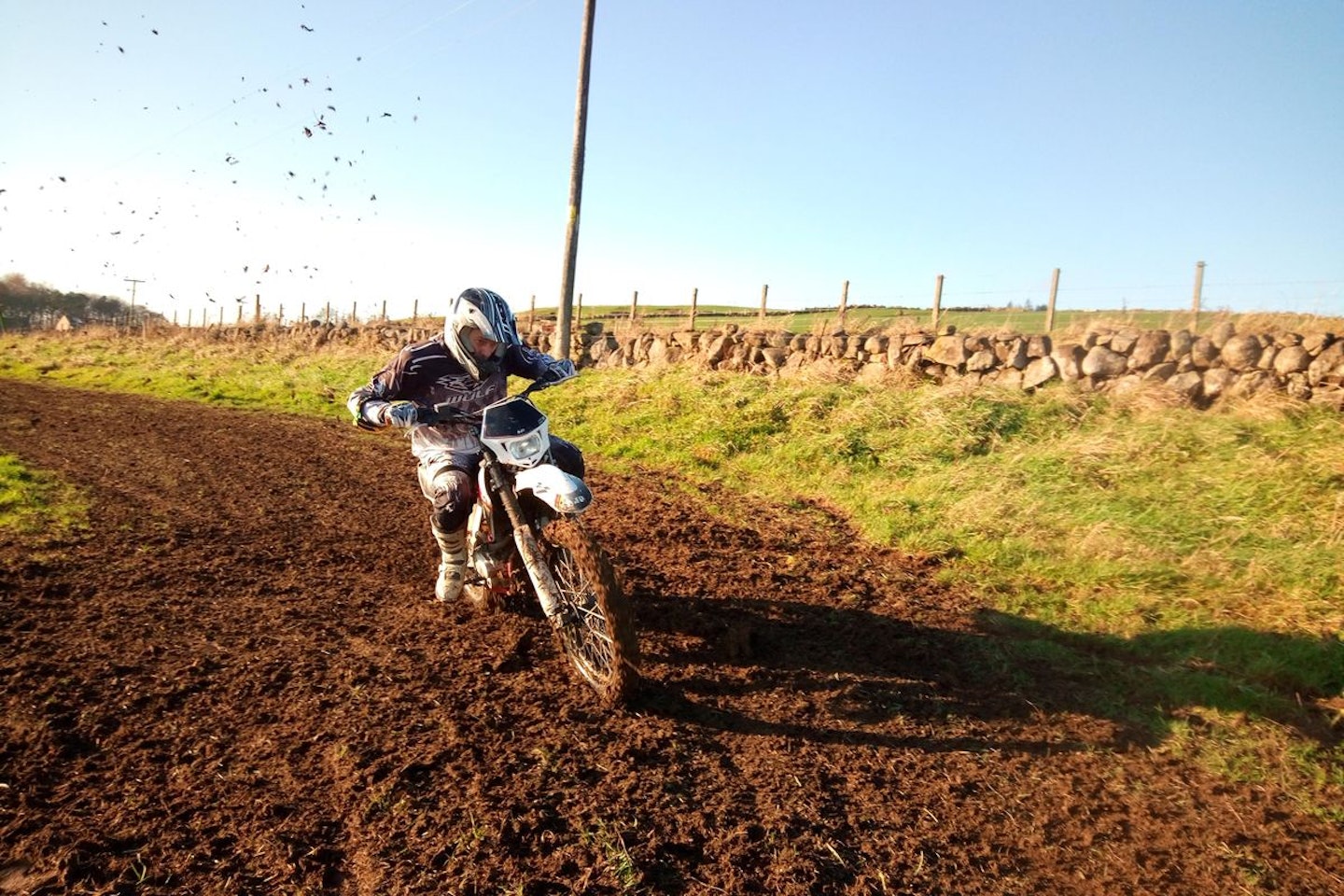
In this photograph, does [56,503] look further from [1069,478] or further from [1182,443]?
[1182,443]

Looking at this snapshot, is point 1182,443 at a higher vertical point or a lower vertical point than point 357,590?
higher

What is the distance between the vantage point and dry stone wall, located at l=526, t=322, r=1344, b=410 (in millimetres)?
10703

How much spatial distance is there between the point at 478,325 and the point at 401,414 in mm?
674

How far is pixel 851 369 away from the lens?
49.0ft

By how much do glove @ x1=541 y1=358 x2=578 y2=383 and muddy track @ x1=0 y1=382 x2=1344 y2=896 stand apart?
5.37ft

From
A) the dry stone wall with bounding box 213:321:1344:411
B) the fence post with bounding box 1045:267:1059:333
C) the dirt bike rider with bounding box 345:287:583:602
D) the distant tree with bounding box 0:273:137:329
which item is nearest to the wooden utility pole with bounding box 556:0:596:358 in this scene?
the dry stone wall with bounding box 213:321:1344:411

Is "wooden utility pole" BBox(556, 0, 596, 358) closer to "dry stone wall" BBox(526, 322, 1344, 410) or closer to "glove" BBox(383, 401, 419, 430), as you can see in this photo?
"dry stone wall" BBox(526, 322, 1344, 410)

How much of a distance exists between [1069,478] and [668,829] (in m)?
7.15

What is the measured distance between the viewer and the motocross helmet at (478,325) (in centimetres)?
481

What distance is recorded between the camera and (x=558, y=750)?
3.96 metres

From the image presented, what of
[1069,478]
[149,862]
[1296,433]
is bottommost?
[149,862]

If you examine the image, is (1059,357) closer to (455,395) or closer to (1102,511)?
(1102,511)

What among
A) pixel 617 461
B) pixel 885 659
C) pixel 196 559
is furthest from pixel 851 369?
pixel 196 559

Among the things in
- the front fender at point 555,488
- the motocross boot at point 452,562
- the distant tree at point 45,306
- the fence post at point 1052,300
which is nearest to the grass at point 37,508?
the motocross boot at point 452,562
